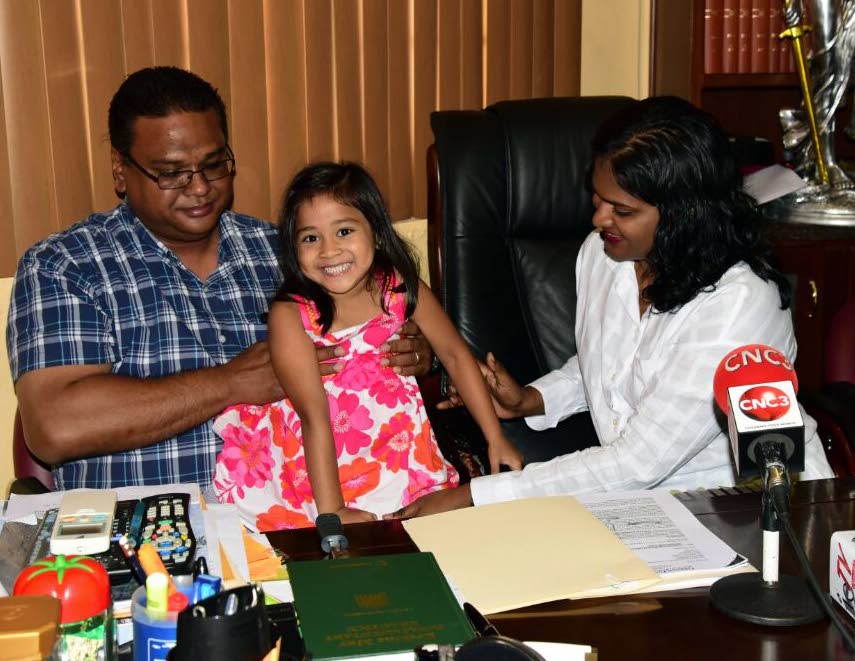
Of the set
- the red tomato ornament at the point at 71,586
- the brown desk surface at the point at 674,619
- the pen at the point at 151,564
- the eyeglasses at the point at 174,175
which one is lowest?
the brown desk surface at the point at 674,619

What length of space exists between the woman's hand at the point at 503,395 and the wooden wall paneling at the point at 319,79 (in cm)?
82

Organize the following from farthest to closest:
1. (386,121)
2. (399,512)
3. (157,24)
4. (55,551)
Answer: (386,121) → (157,24) → (399,512) → (55,551)

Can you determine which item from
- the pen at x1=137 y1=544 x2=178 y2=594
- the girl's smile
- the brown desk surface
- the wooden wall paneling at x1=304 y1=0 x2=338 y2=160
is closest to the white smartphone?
the brown desk surface

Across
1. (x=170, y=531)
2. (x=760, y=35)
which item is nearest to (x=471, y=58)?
(x=760, y=35)

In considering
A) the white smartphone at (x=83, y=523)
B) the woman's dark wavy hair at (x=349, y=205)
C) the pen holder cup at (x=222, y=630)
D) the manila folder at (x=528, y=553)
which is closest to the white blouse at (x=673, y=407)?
the manila folder at (x=528, y=553)

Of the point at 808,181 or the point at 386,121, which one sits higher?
the point at 386,121

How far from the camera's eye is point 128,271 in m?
2.12

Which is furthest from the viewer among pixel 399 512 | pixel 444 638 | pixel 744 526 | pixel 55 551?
pixel 399 512

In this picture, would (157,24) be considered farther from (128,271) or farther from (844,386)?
(844,386)

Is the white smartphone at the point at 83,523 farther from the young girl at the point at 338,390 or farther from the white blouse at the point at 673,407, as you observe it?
the white blouse at the point at 673,407

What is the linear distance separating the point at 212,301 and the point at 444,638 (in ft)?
4.19

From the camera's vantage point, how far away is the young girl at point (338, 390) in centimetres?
193

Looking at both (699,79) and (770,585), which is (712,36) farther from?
(770,585)

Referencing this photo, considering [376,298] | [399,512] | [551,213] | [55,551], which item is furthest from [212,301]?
[55,551]
